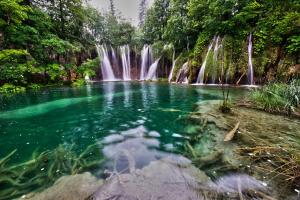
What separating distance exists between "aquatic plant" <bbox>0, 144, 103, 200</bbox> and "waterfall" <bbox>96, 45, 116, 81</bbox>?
2426 centimetres

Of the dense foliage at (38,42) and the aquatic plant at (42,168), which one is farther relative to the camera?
the dense foliage at (38,42)

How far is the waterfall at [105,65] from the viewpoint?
2698cm

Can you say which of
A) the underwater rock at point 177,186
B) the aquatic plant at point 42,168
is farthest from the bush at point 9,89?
the underwater rock at point 177,186

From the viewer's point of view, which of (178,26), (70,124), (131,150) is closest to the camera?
(131,150)

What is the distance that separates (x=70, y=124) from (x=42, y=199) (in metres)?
3.50

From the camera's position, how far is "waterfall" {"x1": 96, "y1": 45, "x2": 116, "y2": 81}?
2698cm

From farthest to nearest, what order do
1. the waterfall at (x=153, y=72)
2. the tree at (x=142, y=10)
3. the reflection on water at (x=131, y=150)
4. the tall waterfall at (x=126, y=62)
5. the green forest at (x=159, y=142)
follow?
the tree at (x=142, y=10) → the tall waterfall at (x=126, y=62) → the waterfall at (x=153, y=72) → the reflection on water at (x=131, y=150) → the green forest at (x=159, y=142)

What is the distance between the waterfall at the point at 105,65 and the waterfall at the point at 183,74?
11516 millimetres

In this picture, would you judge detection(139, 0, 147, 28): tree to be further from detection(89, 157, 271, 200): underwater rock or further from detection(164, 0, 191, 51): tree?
detection(89, 157, 271, 200): underwater rock

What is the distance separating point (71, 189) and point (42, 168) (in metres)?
1.00

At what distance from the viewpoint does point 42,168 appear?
304cm

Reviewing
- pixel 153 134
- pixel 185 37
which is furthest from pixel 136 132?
pixel 185 37

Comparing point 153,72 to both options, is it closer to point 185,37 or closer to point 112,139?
point 185,37

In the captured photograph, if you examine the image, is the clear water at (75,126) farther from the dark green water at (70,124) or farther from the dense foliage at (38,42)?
the dense foliage at (38,42)
